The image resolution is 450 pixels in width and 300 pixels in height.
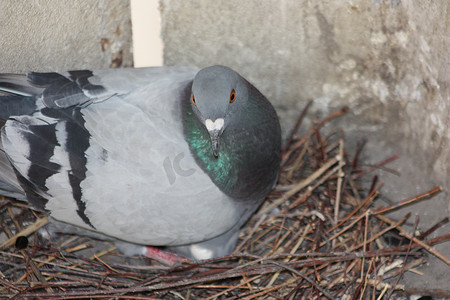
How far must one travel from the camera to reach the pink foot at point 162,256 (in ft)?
13.4

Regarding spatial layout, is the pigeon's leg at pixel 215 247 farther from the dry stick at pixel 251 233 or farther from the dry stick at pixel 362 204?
the dry stick at pixel 362 204

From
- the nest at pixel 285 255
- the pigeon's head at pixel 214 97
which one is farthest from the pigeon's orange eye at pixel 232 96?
the nest at pixel 285 255

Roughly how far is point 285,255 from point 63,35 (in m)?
1.99

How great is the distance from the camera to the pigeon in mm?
3404

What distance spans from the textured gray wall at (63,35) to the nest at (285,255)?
0.99 meters

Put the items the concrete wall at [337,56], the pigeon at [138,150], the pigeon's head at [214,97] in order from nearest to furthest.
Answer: the pigeon's head at [214,97], the pigeon at [138,150], the concrete wall at [337,56]

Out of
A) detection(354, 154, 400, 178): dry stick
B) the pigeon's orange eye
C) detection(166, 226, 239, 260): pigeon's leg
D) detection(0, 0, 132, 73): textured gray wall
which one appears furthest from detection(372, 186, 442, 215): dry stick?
detection(0, 0, 132, 73): textured gray wall

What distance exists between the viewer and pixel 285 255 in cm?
342

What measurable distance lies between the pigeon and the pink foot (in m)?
0.36

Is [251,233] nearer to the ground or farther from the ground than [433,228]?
nearer to the ground

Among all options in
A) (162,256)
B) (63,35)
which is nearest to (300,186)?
(162,256)

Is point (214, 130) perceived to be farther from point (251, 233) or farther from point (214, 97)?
point (251, 233)

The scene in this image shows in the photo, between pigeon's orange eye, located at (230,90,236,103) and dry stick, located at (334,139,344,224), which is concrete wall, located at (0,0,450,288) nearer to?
dry stick, located at (334,139,344,224)

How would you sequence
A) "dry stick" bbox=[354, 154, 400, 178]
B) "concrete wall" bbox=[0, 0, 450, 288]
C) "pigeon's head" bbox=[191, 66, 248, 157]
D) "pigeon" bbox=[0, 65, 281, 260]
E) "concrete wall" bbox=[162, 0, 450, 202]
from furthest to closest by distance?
"dry stick" bbox=[354, 154, 400, 178] < "concrete wall" bbox=[162, 0, 450, 202] < "concrete wall" bbox=[0, 0, 450, 288] < "pigeon" bbox=[0, 65, 281, 260] < "pigeon's head" bbox=[191, 66, 248, 157]
